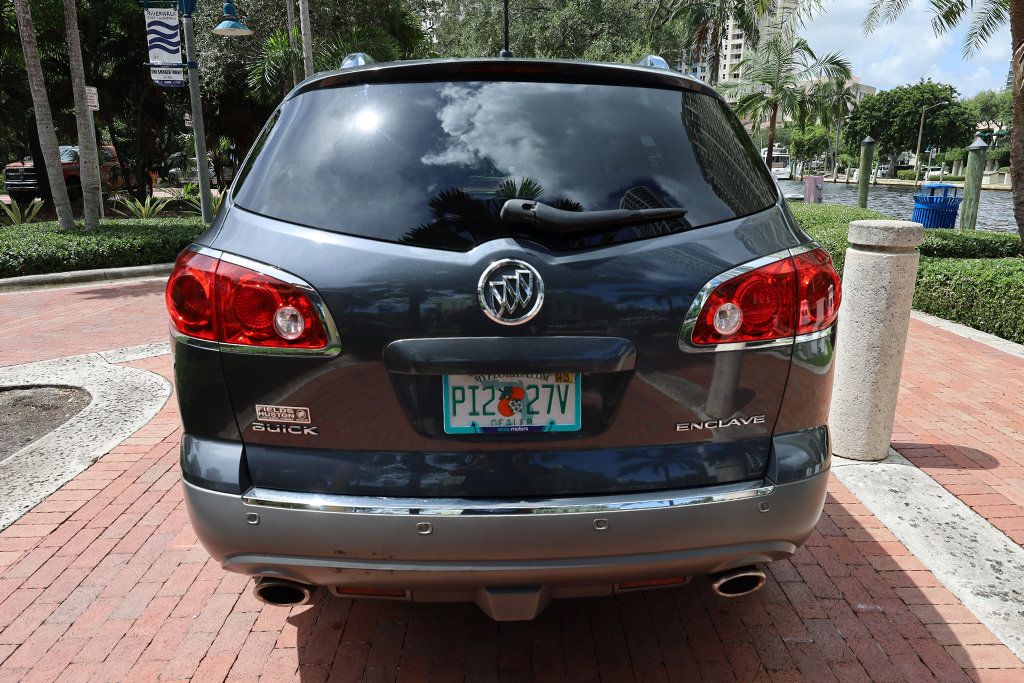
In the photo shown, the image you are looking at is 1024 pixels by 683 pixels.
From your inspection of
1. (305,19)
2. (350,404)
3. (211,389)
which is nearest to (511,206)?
(350,404)

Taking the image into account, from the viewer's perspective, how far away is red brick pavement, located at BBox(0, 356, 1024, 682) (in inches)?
99.9

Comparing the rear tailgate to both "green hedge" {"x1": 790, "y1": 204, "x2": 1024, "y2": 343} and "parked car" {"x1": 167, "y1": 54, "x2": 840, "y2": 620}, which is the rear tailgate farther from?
"green hedge" {"x1": 790, "y1": 204, "x2": 1024, "y2": 343}

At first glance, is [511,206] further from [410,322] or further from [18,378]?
[18,378]

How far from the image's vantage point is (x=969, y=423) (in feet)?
15.9

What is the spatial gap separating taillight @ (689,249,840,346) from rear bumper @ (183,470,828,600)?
1.33 ft

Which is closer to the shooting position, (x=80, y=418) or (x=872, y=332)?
(x=872, y=332)

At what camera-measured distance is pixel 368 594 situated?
2.09 m

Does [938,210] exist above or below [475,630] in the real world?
above

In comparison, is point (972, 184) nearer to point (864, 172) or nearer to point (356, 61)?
point (864, 172)

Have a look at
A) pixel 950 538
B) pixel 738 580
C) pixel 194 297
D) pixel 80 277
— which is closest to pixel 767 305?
pixel 738 580

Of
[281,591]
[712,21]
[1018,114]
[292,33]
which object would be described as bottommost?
[281,591]

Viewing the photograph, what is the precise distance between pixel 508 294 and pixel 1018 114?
419 inches

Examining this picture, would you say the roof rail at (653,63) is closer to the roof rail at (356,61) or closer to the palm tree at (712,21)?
the roof rail at (356,61)

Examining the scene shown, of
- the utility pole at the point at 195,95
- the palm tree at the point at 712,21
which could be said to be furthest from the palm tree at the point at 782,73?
the utility pole at the point at 195,95
